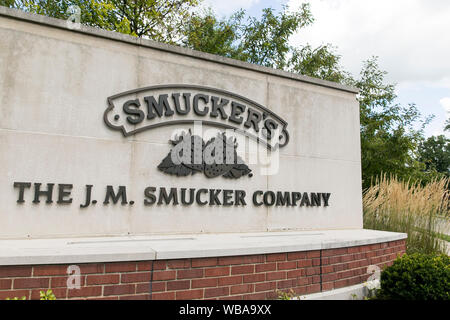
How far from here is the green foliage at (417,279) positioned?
4.51 m

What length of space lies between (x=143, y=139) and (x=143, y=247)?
1712 mm

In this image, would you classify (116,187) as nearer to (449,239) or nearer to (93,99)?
(93,99)

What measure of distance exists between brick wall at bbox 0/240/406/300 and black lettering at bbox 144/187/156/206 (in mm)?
1446

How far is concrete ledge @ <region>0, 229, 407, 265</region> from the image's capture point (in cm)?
312

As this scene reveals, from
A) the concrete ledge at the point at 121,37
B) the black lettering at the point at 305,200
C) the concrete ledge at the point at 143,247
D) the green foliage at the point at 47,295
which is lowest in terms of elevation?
the green foliage at the point at 47,295

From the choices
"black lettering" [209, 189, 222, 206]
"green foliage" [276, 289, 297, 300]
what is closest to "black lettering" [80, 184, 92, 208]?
"black lettering" [209, 189, 222, 206]

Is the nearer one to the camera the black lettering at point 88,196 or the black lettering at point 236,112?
the black lettering at point 88,196

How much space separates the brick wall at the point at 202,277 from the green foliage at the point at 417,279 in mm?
344

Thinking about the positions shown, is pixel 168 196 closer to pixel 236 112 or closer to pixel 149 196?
pixel 149 196

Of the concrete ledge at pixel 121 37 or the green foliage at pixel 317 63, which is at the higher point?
the green foliage at pixel 317 63

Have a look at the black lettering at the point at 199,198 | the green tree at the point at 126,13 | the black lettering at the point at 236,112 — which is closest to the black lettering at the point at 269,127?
the black lettering at the point at 236,112

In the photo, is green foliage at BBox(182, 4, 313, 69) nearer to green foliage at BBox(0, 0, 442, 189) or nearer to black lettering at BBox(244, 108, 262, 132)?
green foliage at BBox(0, 0, 442, 189)

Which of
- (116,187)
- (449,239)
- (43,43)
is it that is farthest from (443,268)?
(43,43)

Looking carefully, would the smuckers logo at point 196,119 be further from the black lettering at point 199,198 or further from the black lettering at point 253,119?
the black lettering at point 199,198
